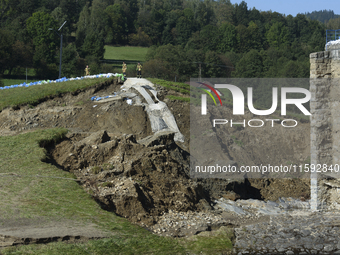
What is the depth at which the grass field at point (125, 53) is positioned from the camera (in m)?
75.4

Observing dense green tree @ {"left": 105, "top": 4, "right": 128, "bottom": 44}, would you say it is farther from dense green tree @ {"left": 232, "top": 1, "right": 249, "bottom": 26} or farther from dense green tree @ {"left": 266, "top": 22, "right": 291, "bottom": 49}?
dense green tree @ {"left": 232, "top": 1, "right": 249, "bottom": 26}

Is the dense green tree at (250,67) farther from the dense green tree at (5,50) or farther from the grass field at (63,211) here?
the grass field at (63,211)

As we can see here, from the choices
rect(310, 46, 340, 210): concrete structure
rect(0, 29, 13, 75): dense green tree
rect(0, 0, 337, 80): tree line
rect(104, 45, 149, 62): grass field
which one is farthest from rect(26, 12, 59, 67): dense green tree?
rect(310, 46, 340, 210): concrete structure

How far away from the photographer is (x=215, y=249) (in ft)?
30.5

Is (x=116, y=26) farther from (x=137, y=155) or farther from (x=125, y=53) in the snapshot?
(x=137, y=155)

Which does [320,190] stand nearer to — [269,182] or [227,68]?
[269,182]

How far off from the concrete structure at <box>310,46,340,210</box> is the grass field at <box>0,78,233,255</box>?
3.96m

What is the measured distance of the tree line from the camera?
5522cm

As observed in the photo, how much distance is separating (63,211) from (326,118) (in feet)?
27.8

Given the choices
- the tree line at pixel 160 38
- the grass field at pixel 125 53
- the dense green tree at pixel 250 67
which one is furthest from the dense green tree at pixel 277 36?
the dense green tree at pixel 250 67

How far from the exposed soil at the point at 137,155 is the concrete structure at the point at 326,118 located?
3.96 meters

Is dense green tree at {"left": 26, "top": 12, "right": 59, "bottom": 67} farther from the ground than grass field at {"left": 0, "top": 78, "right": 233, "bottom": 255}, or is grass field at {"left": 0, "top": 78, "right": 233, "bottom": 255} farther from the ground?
dense green tree at {"left": 26, "top": 12, "right": 59, "bottom": 67}

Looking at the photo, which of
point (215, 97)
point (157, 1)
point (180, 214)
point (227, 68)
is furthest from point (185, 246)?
point (157, 1)

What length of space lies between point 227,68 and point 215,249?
193ft
